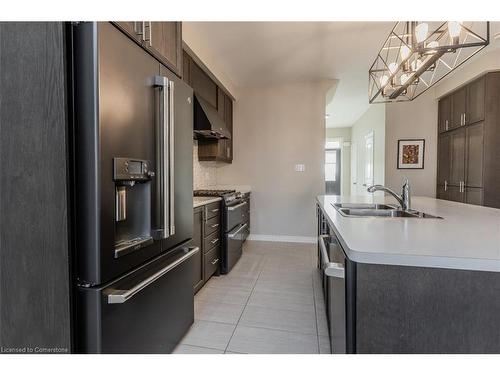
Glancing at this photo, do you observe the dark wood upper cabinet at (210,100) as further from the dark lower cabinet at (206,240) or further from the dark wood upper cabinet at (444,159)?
the dark wood upper cabinet at (444,159)

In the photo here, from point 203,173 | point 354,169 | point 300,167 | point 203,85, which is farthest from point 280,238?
point 354,169

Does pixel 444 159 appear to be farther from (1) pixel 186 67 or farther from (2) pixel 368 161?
(1) pixel 186 67

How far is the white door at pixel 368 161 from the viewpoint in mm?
5762

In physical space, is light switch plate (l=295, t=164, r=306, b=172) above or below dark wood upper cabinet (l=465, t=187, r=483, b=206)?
above

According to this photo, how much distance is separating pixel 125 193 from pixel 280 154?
132 inches

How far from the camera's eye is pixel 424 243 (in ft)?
3.23

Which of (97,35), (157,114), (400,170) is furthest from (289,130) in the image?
(97,35)

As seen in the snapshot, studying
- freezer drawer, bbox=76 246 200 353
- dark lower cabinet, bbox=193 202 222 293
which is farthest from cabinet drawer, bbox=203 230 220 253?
freezer drawer, bbox=76 246 200 353

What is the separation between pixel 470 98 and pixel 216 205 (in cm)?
367

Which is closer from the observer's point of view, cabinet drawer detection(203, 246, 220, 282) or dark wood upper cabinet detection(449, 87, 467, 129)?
cabinet drawer detection(203, 246, 220, 282)

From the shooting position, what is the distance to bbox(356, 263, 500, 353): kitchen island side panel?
2.79 feet

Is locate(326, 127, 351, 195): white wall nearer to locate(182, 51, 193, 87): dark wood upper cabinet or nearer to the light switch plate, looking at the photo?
the light switch plate

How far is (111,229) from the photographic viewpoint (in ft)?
3.67

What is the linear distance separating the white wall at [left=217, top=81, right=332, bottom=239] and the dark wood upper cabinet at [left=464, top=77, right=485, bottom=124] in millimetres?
1852
